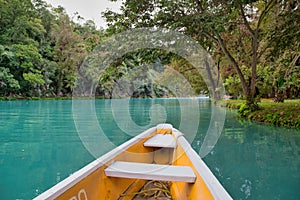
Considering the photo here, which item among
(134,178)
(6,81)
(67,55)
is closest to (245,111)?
(134,178)

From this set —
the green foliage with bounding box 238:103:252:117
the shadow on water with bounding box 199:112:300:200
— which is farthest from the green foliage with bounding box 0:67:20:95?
the shadow on water with bounding box 199:112:300:200

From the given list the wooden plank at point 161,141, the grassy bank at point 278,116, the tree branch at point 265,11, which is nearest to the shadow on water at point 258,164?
the wooden plank at point 161,141

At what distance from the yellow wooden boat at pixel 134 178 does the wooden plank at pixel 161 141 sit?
0.15 metres

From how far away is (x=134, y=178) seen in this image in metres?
2.16

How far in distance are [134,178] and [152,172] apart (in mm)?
197

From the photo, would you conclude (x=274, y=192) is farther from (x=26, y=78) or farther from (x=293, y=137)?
(x=26, y=78)

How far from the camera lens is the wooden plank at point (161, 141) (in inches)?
128

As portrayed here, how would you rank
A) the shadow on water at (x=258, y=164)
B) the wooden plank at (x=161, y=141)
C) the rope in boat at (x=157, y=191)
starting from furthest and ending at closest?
1. the wooden plank at (x=161, y=141)
2. the shadow on water at (x=258, y=164)
3. the rope in boat at (x=157, y=191)

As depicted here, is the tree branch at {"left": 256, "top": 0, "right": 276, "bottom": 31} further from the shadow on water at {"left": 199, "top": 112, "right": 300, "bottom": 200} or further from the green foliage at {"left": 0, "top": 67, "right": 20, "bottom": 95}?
the green foliage at {"left": 0, "top": 67, "right": 20, "bottom": 95}

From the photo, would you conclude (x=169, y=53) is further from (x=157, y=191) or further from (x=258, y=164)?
(x=157, y=191)

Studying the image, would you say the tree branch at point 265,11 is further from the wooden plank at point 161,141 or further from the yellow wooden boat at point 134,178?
the yellow wooden boat at point 134,178

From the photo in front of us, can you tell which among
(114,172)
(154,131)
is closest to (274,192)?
(154,131)

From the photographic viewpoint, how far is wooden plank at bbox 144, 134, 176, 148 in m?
3.26

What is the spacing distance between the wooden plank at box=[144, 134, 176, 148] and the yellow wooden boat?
0.15 m
